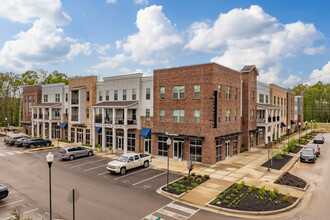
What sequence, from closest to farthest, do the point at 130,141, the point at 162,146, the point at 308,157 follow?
1. the point at 308,157
2. the point at 162,146
3. the point at 130,141

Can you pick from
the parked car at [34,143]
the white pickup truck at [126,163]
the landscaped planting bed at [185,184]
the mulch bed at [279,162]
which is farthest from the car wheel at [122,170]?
the parked car at [34,143]

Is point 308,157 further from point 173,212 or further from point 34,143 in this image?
point 34,143

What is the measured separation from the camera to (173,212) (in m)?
13.3

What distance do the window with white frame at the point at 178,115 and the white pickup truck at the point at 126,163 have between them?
621 cm

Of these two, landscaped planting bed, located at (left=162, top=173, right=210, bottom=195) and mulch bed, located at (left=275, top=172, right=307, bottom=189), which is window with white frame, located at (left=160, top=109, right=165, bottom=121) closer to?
landscaped planting bed, located at (left=162, top=173, right=210, bottom=195)

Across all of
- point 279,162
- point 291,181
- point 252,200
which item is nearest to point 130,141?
point 279,162

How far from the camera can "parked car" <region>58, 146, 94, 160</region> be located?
89.7ft

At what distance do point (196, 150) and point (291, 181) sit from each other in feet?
33.4

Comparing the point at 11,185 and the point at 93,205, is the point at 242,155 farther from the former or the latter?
the point at 11,185

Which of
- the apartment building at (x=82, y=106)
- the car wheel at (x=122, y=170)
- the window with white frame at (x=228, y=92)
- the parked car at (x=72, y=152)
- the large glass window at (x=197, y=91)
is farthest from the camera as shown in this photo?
the apartment building at (x=82, y=106)

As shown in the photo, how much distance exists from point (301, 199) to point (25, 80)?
82924 mm

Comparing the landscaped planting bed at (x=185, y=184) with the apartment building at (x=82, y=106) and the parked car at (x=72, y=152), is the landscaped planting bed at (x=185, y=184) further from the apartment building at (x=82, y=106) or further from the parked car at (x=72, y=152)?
the apartment building at (x=82, y=106)

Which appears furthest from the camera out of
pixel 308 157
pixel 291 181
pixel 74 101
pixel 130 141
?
pixel 74 101

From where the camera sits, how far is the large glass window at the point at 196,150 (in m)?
25.8
